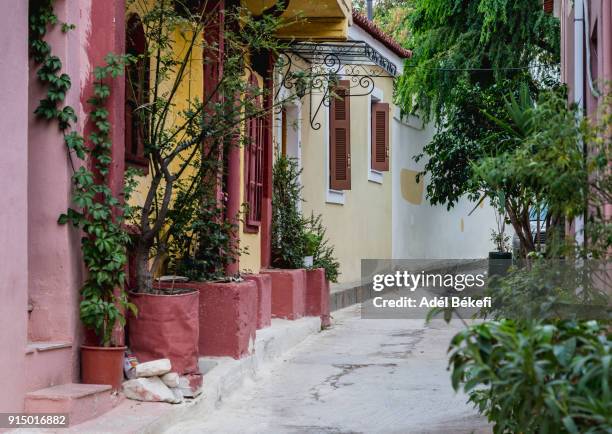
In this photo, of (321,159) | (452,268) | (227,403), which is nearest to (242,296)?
(227,403)

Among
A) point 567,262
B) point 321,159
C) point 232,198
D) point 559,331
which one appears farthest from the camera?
point 321,159

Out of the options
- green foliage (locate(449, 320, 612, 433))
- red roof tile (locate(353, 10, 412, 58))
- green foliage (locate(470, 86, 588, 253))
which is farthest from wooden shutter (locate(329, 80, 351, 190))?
green foliage (locate(449, 320, 612, 433))

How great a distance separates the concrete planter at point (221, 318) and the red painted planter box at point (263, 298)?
165 cm

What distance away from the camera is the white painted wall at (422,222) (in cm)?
2392

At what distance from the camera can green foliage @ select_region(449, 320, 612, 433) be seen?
3.47 meters

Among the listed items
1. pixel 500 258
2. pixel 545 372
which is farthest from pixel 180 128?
pixel 500 258

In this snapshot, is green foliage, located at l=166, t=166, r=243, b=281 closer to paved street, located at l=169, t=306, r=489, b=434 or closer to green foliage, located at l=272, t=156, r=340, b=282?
paved street, located at l=169, t=306, r=489, b=434

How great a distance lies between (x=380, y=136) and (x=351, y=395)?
12153mm

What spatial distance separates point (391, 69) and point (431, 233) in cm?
1156

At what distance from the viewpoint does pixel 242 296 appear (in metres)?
9.94

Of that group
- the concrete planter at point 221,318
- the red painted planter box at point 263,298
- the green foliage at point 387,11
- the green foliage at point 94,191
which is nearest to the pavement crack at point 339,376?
the concrete planter at point 221,318

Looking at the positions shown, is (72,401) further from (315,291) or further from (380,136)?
(380,136)

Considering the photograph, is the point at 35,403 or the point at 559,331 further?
the point at 35,403

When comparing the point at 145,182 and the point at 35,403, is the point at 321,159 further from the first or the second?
the point at 35,403
